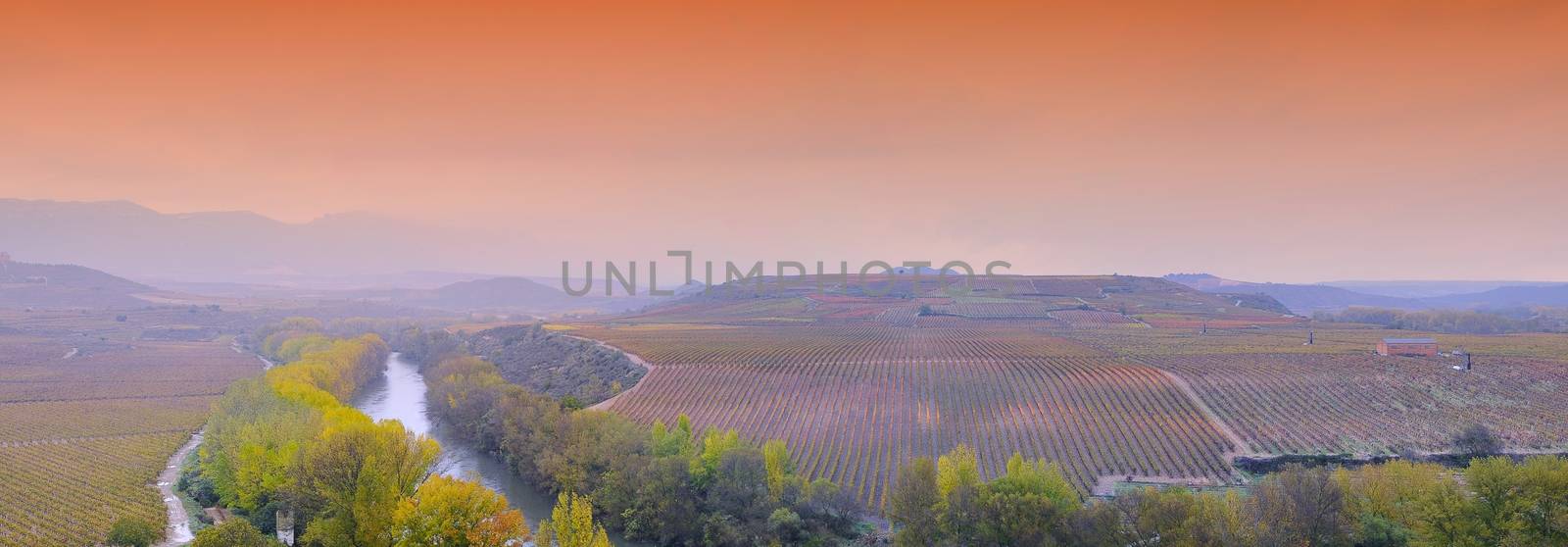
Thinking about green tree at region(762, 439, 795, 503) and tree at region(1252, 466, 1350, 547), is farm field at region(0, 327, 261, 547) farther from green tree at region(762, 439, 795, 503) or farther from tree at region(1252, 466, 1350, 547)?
tree at region(1252, 466, 1350, 547)

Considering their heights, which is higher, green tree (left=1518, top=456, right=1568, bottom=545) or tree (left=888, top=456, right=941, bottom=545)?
green tree (left=1518, top=456, right=1568, bottom=545)

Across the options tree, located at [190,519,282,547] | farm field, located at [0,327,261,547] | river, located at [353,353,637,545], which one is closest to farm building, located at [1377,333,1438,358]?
river, located at [353,353,637,545]

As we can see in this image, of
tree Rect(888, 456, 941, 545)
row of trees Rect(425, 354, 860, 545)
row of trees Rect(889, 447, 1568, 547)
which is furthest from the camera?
row of trees Rect(425, 354, 860, 545)

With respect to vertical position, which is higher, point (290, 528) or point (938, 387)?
point (938, 387)

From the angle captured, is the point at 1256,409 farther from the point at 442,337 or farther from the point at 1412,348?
the point at 442,337

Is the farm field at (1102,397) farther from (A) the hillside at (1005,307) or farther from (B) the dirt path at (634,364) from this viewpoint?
(A) the hillside at (1005,307)

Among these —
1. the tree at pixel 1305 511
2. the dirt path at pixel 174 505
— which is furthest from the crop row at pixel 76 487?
the tree at pixel 1305 511

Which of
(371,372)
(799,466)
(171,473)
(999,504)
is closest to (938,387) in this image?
(799,466)
